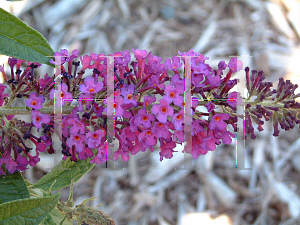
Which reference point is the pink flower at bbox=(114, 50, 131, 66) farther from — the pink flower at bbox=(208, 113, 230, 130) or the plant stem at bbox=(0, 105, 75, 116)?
the pink flower at bbox=(208, 113, 230, 130)

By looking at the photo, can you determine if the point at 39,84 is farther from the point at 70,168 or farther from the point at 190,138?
the point at 190,138

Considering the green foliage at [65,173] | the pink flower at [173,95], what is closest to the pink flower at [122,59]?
the pink flower at [173,95]

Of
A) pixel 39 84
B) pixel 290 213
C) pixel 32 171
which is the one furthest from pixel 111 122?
pixel 290 213

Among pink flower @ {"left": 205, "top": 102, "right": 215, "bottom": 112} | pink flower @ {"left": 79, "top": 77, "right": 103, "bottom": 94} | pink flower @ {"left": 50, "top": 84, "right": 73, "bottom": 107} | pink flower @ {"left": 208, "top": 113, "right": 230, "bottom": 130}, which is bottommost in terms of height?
pink flower @ {"left": 208, "top": 113, "right": 230, "bottom": 130}

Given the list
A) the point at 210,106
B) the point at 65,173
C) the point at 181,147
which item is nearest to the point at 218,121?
the point at 210,106

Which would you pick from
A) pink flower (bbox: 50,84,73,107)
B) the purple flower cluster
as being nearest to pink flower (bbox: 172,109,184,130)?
the purple flower cluster

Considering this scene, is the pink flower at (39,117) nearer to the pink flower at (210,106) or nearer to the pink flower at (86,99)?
the pink flower at (86,99)

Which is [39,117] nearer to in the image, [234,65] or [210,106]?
[210,106]
